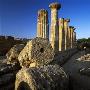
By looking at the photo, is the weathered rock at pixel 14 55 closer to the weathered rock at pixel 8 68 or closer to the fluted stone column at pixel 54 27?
the weathered rock at pixel 8 68

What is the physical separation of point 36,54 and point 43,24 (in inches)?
576

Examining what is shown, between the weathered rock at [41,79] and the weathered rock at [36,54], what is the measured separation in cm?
159

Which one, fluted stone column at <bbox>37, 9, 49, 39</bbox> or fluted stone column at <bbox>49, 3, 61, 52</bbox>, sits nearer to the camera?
fluted stone column at <bbox>49, 3, 61, 52</bbox>

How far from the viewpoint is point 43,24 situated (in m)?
24.2

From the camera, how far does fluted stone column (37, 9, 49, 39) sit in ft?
78.1

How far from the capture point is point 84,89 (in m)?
8.52

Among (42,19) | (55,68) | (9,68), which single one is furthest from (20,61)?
(42,19)

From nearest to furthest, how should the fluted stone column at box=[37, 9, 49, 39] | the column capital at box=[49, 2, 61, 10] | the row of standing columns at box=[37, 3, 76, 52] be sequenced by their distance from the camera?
the column capital at box=[49, 2, 61, 10] < the row of standing columns at box=[37, 3, 76, 52] < the fluted stone column at box=[37, 9, 49, 39]

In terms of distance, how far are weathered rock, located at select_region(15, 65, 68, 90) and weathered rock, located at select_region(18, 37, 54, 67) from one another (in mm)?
1594

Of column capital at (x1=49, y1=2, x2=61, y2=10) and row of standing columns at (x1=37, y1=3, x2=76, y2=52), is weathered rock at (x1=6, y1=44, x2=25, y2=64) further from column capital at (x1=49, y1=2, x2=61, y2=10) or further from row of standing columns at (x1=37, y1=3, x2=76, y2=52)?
column capital at (x1=49, y1=2, x2=61, y2=10)

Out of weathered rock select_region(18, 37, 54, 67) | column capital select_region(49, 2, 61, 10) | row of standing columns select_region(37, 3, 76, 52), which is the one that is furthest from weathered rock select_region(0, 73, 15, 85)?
column capital select_region(49, 2, 61, 10)

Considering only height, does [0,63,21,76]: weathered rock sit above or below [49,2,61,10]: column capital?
below

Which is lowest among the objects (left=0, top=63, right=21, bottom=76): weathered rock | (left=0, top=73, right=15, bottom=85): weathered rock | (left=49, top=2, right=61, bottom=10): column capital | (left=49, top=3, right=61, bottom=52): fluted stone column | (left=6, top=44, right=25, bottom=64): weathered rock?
(left=0, top=73, right=15, bottom=85): weathered rock

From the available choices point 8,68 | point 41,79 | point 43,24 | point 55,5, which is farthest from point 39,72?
point 43,24
